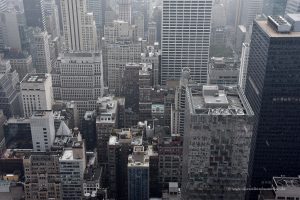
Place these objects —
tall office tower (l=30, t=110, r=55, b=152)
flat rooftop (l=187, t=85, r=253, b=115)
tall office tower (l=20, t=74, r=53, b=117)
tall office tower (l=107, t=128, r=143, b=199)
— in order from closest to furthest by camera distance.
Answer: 1. flat rooftop (l=187, t=85, r=253, b=115)
2. tall office tower (l=107, t=128, r=143, b=199)
3. tall office tower (l=30, t=110, r=55, b=152)
4. tall office tower (l=20, t=74, r=53, b=117)

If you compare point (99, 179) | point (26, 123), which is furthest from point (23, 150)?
point (99, 179)

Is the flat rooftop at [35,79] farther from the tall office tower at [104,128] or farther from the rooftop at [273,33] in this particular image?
the rooftop at [273,33]

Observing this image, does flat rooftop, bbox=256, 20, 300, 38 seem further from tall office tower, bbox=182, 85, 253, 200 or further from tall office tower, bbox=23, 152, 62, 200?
tall office tower, bbox=23, 152, 62, 200

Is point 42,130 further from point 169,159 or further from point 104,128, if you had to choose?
point 169,159

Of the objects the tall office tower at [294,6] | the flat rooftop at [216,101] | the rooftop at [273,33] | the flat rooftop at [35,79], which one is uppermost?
the tall office tower at [294,6]

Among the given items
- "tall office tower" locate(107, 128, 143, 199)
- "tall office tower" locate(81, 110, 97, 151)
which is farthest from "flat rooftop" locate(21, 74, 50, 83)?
"tall office tower" locate(107, 128, 143, 199)

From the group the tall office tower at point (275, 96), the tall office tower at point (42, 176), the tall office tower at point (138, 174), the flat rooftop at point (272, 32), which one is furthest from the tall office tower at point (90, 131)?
the flat rooftop at point (272, 32)
